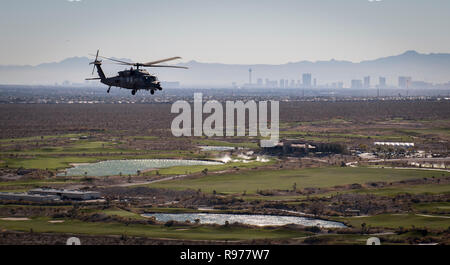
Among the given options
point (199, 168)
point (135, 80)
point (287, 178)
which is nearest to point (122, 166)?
point (199, 168)

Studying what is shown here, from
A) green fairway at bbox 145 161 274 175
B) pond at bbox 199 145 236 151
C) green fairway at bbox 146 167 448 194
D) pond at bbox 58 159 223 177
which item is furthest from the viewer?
pond at bbox 199 145 236 151

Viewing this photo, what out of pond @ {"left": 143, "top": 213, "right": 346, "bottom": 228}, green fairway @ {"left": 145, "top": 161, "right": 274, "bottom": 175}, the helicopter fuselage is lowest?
pond @ {"left": 143, "top": 213, "right": 346, "bottom": 228}

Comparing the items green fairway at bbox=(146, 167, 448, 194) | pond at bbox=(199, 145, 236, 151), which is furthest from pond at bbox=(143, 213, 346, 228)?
pond at bbox=(199, 145, 236, 151)

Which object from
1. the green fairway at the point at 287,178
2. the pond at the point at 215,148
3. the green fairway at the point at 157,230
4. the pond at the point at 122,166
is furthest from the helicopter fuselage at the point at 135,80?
the pond at the point at 215,148

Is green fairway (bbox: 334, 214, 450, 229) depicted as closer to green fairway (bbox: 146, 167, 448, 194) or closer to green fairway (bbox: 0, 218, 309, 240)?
green fairway (bbox: 0, 218, 309, 240)

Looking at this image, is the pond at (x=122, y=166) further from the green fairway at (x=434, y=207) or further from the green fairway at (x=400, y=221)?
the green fairway at (x=434, y=207)

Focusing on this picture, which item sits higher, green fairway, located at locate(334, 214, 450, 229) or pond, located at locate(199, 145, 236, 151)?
pond, located at locate(199, 145, 236, 151)
